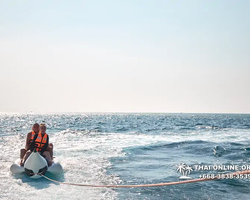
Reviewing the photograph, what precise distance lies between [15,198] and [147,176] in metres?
4.73

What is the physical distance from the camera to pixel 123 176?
9469 millimetres

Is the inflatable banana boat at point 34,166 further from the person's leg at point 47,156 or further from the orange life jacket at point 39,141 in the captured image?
the orange life jacket at point 39,141

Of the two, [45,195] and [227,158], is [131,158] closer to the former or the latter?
[227,158]

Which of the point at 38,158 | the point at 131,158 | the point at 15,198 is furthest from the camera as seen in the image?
the point at 131,158


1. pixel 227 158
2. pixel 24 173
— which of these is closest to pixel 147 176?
pixel 24 173

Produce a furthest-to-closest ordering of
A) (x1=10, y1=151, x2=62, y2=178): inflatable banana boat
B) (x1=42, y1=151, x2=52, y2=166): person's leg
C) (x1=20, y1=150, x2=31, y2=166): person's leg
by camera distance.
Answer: (x1=42, y1=151, x2=52, y2=166): person's leg < (x1=20, y1=150, x2=31, y2=166): person's leg < (x1=10, y1=151, x2=62, y2=178): inflatable banana boat

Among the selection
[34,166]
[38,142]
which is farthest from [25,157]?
[34,166]

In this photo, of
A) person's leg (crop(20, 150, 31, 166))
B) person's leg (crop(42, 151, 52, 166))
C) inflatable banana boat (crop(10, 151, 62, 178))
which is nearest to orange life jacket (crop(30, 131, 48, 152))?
person's leg (crop(42, 151, 52, 166))

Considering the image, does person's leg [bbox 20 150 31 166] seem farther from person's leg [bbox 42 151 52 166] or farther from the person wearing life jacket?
person's leg [bbox 42 151 52 166]

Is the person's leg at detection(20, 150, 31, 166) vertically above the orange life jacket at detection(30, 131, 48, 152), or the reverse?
the orange life jacket at detection(30, 131, 48, 152)

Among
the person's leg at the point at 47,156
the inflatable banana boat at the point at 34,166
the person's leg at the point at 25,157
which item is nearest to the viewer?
the inflatable banana boat at the point at 34,166

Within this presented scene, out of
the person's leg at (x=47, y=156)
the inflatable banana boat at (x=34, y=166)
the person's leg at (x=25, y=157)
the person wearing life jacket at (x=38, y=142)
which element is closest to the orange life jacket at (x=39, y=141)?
the person wearing life jacket at (x=38, y=142)

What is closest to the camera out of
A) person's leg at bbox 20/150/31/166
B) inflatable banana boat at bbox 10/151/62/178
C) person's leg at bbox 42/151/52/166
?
inflatable banana boat at bbox 10/151/62/178

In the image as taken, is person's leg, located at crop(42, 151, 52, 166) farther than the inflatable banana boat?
Yes
